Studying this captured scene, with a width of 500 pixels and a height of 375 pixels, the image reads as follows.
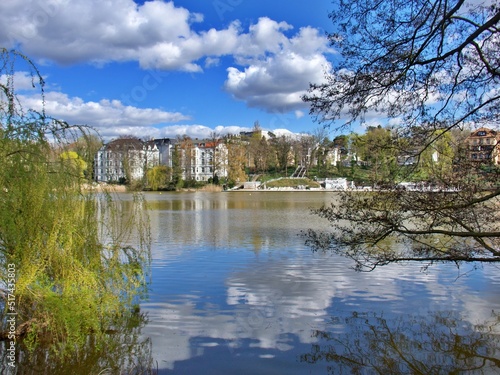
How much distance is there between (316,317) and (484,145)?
3.31 metres

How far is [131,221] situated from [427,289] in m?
5.46

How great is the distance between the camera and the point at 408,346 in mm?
5348

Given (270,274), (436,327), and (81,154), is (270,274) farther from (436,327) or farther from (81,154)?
(81,154)

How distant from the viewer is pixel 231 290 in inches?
315

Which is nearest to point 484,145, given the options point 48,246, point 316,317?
point 316,317

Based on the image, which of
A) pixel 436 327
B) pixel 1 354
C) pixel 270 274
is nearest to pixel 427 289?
pixel 436 327

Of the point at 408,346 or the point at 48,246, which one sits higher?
the point at 48,246

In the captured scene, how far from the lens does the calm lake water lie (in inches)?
197

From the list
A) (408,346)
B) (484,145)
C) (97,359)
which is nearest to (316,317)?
(408,346)

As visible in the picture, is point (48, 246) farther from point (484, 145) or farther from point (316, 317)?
point (484, 145)

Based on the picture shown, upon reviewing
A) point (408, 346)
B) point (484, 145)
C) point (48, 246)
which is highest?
point (484, 145)

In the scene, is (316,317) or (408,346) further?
(316,317)

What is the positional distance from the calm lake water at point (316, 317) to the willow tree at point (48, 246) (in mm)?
1072

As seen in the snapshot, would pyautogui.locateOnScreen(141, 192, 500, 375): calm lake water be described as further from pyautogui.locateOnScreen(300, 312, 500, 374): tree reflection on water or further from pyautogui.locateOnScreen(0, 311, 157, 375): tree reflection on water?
pyautogui.locateOnScreen(0, 311, 157, 375): tree reflection on water
